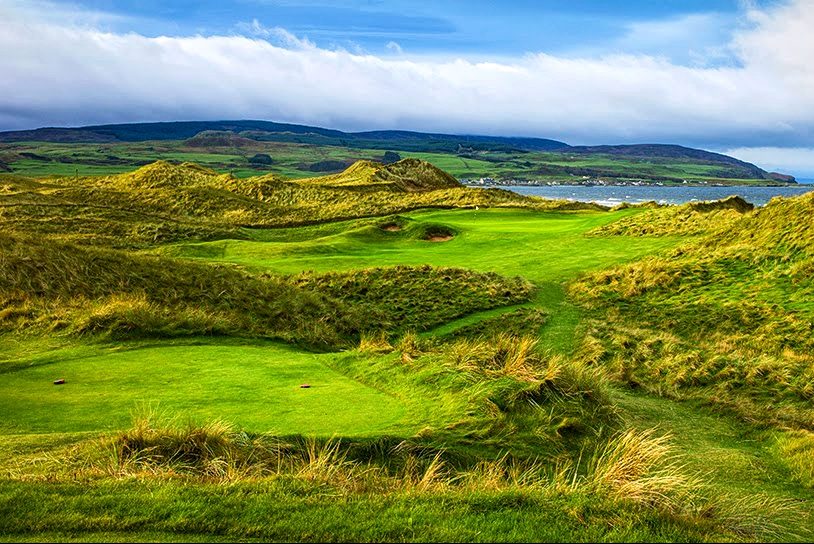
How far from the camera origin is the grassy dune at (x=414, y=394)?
6.29 m

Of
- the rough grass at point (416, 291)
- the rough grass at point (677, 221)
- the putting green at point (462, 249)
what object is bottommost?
the rough grass at point (416, 291)

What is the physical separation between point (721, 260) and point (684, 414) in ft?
53.3

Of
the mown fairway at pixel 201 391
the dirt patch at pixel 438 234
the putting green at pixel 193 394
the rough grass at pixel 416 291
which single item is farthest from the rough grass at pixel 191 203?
the putting green at pixel 193 394

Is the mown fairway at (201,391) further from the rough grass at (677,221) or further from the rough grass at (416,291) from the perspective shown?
the rough grass at (677,221)

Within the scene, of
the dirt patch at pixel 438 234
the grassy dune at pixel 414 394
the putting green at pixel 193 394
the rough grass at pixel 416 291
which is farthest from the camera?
the dirt patch at pixel 438 234

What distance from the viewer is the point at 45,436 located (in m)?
8.10

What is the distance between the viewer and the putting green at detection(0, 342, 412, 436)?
8867 millimetres

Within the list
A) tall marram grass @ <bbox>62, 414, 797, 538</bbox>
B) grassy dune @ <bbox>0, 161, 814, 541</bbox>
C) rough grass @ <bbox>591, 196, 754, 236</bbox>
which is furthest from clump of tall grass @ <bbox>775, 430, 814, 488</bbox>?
rough grass @ <bbox>591, 196, 754, 236</bbox>

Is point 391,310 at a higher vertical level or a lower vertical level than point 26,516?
lower

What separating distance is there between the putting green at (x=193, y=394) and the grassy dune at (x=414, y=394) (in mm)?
61

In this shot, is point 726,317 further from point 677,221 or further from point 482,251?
point 677,221

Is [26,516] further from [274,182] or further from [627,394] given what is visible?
[274,182]

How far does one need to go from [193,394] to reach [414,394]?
12.2 feet

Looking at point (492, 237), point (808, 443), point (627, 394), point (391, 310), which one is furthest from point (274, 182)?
point (808, 443)
